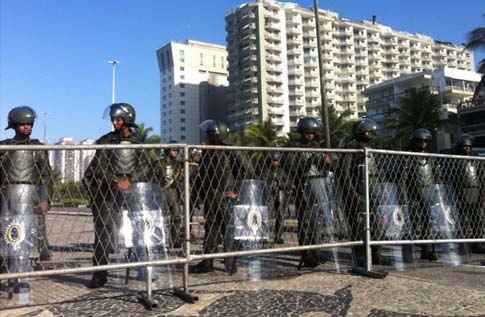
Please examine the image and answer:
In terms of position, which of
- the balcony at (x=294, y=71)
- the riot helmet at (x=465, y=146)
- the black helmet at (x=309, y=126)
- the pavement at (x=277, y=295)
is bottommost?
the pavement at (x=277, y=295)

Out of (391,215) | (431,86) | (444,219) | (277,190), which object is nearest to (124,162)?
(277,190)

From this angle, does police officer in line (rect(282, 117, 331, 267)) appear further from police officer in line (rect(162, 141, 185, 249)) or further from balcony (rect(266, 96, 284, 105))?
balcony (rect(266, 96, 284, 105))

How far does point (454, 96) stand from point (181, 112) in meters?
63.2

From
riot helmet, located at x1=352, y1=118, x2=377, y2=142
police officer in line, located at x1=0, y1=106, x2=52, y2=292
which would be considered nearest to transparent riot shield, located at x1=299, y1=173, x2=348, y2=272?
riot helmet, located at x1=352, y1=118, x2=377, y2=142

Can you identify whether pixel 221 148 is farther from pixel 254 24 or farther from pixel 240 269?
pixel 254 24

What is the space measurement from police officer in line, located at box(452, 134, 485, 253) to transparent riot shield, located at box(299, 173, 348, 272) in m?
2.01

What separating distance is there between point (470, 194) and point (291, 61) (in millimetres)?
98605

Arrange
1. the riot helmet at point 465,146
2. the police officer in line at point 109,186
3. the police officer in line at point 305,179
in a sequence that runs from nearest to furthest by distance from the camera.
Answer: the police officer in line at point 109,186, the police officer in line at point 305,179, the riot helmet at point 465,146

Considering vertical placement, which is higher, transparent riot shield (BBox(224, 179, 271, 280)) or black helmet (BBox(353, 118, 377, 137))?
black helmet (BBox(353, 118, 377, 137))

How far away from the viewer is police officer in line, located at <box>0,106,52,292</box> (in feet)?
13.7

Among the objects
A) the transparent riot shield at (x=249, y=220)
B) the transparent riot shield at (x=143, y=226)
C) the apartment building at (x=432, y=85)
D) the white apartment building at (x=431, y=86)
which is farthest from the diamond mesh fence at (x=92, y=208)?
the white apartment building at (x=431, y=86)

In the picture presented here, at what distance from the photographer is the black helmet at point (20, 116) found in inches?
196

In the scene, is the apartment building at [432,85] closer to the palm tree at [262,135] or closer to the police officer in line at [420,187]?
the palm tree at [262,135]

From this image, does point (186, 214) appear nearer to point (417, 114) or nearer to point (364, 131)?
point (364, 131)
